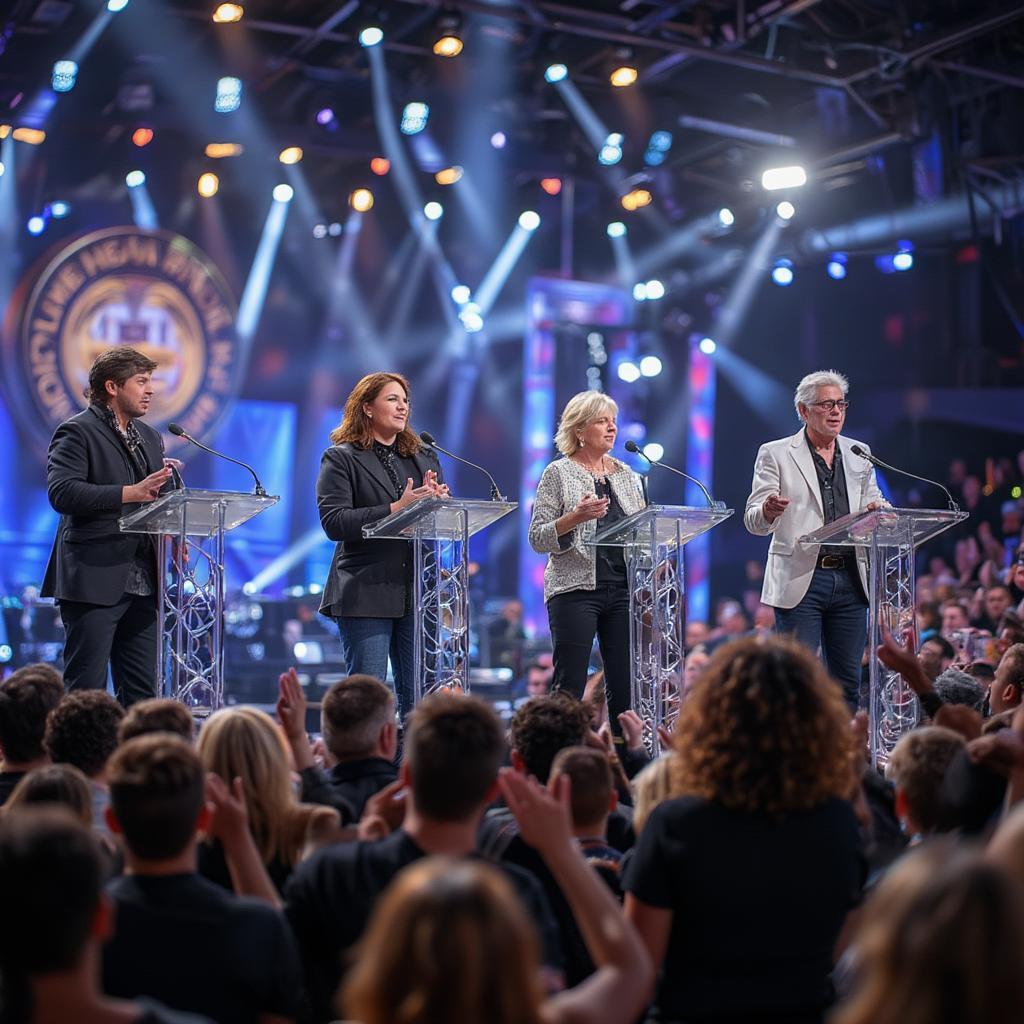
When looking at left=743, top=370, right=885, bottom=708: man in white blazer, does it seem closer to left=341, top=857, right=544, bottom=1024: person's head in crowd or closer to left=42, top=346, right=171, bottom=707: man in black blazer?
left=42, top=346, right=171, bottom=707: man in black blazer

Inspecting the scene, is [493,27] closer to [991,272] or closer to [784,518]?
[991,272]

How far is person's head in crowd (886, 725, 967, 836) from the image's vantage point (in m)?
2.75

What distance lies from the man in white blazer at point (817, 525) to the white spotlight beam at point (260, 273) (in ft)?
27.1

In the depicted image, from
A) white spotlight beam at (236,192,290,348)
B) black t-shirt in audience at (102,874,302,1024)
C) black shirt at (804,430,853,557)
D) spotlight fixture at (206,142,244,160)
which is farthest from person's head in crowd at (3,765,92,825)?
white spotlight beam at (236,192,290,348)

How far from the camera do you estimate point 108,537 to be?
4.77 meters

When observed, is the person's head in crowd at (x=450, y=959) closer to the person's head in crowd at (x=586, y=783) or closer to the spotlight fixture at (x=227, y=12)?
the person's head in crowd at (x=586, y=783)

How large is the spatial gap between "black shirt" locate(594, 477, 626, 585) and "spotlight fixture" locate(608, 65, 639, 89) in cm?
678

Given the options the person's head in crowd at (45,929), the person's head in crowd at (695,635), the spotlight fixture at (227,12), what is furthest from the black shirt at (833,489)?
the spotlight fixture at (227,12)

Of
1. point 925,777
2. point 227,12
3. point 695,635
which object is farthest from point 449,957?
point 695,635

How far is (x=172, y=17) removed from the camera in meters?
10.6

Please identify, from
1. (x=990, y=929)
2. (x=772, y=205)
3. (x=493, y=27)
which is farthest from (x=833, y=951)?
(x=772, y=205)

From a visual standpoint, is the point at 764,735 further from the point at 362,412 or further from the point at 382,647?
the point at 362,412

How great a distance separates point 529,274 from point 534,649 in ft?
13.9

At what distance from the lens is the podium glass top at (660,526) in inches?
195
